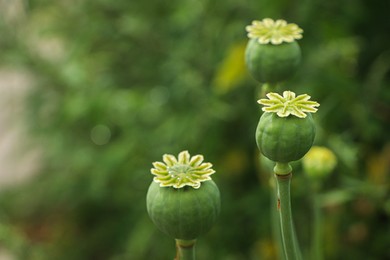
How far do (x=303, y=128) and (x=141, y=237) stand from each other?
2.45ft

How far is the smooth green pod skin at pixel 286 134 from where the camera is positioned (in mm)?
421

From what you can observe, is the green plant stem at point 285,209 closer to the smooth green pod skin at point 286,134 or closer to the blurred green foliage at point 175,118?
the smooth green pod skin at point 286,134

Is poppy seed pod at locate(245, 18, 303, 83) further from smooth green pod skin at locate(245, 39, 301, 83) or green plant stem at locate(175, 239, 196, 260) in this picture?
green plant stem at locate(175, 239, 196, 260)

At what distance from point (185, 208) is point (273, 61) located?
0.16 meters

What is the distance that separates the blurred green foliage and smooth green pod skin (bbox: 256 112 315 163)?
16.8 inches

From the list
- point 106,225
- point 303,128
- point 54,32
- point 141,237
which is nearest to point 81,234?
point 106,225

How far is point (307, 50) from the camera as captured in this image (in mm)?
987

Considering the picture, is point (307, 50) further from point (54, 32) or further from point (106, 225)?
point (54, 32)

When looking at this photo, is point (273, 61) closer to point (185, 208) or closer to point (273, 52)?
point (273, 52)

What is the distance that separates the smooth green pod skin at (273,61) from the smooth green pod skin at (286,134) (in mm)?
124

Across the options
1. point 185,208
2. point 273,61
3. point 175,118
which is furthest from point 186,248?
point 175,118

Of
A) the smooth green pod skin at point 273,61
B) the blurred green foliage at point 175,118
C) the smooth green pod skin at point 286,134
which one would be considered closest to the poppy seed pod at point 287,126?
the smooth green pod skin at point 286,134

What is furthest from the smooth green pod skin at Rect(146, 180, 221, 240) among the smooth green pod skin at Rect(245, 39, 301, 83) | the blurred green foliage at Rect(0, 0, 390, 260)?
the blurred green foliage at Rect(0, 0, 390, 260)

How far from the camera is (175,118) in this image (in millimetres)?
1157
